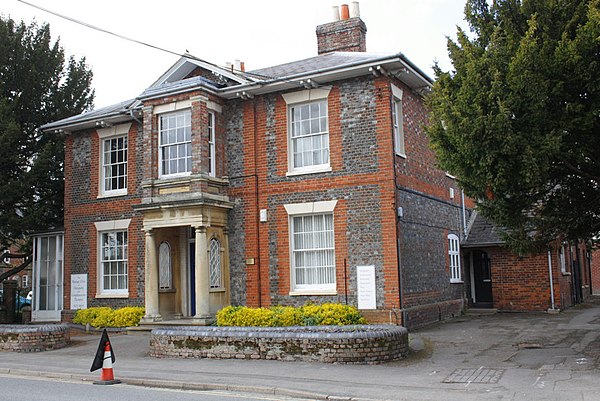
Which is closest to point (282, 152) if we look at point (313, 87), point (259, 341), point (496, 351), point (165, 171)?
point (313, 87)

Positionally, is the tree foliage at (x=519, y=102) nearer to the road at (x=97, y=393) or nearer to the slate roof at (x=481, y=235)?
the road at (x=97, y=393)

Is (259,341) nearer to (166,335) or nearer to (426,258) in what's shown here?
(166,335)

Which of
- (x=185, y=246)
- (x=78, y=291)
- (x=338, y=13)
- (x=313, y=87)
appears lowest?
(x=78, y=291)

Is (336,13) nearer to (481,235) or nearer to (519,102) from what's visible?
(481,235)

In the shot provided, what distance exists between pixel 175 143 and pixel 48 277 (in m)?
8.07

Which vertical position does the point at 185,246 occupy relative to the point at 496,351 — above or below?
above

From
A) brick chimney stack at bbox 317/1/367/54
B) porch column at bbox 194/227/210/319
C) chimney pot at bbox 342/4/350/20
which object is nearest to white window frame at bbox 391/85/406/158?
brick chimney stack at bbox 317/1/367/54

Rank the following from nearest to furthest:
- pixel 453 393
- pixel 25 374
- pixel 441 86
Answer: pixel 453 393 → pixel 441 86 → pixel 25 374

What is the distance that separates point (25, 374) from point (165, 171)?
7.71 metres

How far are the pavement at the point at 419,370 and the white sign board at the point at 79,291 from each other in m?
4.20

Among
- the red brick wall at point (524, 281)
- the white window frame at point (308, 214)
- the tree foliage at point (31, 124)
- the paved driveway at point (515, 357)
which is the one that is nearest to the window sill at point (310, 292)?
the white window frame at point (308, 214)

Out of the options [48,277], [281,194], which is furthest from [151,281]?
[48,277]

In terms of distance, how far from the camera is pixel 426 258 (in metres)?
18.3

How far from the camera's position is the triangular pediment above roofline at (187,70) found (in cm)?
1823
